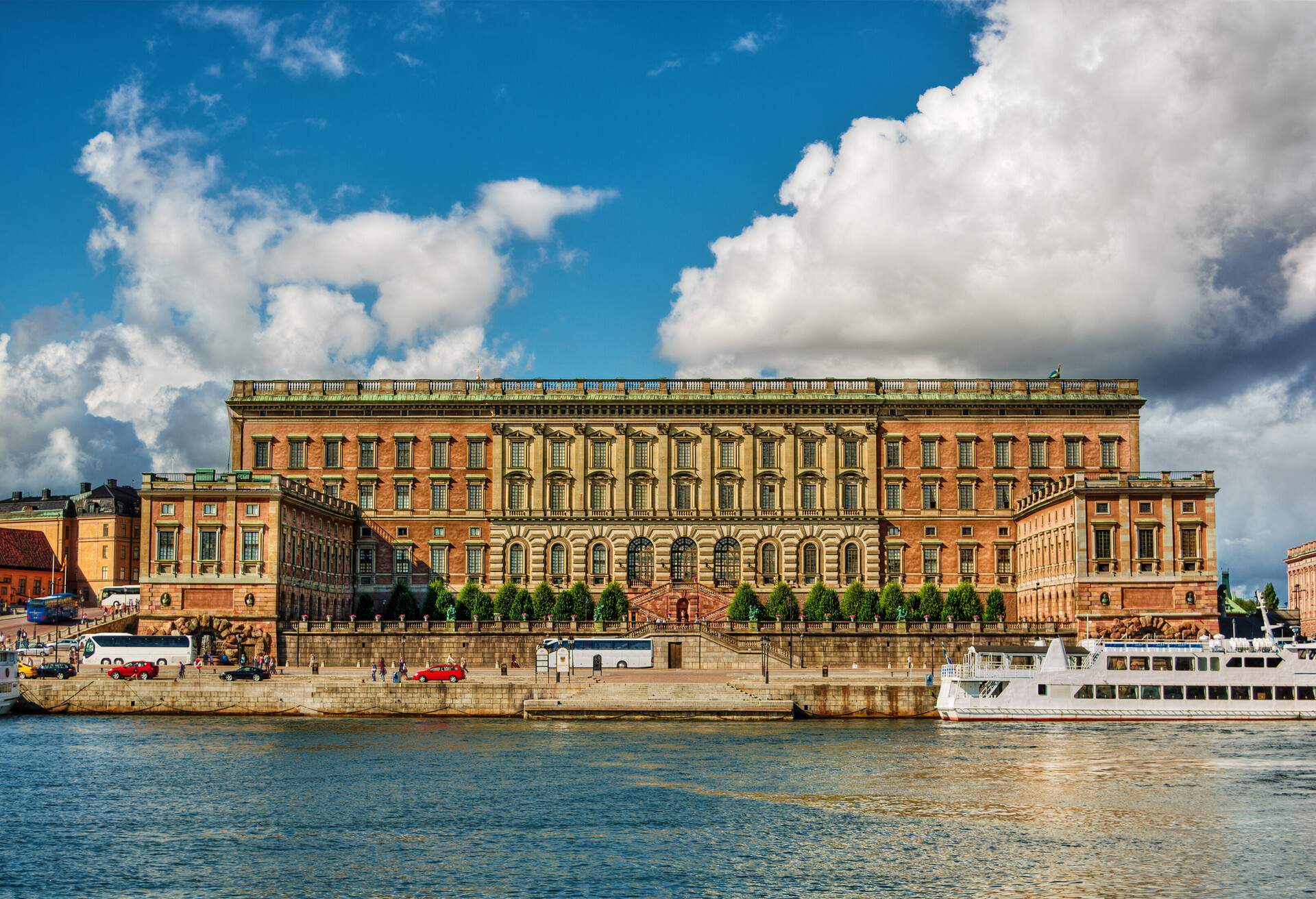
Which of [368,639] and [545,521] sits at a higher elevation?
[545,521]

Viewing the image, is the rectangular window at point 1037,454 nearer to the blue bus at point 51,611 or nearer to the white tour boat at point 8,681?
the blue bus at point 51,611

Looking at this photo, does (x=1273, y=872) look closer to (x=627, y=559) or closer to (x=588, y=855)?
(x=588, y=855)

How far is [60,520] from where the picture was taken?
14462cm

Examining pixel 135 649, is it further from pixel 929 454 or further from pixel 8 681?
pixel 929 454

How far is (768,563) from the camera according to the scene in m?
118

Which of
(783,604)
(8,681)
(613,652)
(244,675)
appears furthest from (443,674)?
(783,604)

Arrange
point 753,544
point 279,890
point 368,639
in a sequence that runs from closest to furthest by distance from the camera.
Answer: point 279,890
point 368,639
point 753,544

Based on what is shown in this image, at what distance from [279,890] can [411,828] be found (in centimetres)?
843

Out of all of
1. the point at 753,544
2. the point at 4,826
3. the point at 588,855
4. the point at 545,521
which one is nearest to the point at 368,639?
the point at 545,521

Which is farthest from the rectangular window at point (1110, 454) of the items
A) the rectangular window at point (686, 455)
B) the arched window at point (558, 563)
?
the arched window at point (558, 563)

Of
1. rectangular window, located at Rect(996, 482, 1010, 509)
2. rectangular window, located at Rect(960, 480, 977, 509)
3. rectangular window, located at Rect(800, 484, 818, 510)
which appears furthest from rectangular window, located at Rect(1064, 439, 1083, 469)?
rectangular window, located at Rect(800, 484, 818, 510)

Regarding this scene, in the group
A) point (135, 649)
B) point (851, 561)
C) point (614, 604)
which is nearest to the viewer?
point (135, 649)

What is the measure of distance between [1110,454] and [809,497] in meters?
23.2

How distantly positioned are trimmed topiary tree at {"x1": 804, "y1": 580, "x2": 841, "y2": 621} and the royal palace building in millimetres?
4207
